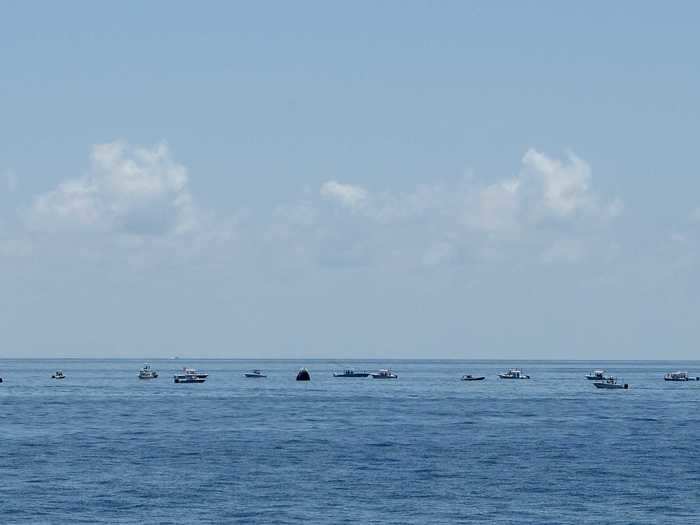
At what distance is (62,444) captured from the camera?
124 m

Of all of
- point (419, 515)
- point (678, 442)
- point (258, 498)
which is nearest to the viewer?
point (419, 515)

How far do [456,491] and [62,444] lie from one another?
168ft

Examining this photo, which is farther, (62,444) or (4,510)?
(62,444)

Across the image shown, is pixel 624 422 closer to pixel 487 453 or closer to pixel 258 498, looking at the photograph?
pixel 487 453

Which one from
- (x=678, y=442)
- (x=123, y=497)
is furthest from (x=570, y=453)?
(x=123, y=497)

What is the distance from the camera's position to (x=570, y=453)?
117062mm

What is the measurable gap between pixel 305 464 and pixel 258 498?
2033 cm

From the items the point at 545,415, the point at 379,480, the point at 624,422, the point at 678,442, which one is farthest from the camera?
the point at 545,415

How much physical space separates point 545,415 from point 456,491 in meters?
86.2

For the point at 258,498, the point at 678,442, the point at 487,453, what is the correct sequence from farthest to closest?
the point at 678,442
the point at 487,453
the point at 258,498

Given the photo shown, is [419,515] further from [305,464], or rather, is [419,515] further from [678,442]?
[678,442]

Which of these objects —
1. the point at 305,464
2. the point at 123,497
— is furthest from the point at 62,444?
the point at 123,497

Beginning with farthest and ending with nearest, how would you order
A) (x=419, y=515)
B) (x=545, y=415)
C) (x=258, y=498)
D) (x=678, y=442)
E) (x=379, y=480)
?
(x=545, y=415), (x=678, y=442), (x=379, y=480), (x=258, y=498), (x=419, y=515)

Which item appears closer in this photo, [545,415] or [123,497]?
[123,497]
